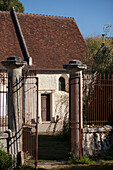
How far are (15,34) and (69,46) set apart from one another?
11.8 feet

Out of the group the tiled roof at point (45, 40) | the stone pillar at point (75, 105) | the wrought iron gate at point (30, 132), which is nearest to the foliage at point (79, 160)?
the stone pillar at point (75, 105)

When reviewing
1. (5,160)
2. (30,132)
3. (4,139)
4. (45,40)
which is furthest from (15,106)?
(45,40)

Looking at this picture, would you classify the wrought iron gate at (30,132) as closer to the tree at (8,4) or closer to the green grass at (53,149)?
the green grass at (53,149)

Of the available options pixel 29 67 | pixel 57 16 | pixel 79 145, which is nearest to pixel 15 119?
pixel 79 145

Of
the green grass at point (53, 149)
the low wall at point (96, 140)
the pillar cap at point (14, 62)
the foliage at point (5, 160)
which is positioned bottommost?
the green grass at point (53, 149)

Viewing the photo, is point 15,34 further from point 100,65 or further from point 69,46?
point 100,65

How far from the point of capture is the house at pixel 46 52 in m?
16.4

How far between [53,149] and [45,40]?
32.0 ft

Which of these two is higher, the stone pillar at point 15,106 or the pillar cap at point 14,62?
the pillar cap at point 14,62

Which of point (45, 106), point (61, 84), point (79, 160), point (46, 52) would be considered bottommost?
point (79, 160)

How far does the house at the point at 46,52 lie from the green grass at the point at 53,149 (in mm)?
3780

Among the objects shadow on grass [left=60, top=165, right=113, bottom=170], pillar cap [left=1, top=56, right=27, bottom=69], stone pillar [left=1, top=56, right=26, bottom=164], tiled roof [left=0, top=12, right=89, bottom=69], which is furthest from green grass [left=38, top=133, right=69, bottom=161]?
tiled roof [left=0, top=12, right=89, bottom=69]

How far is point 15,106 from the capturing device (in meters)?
7.59

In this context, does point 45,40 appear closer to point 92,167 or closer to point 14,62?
point 14,62
